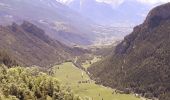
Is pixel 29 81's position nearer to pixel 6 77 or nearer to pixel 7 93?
pixel 6 77

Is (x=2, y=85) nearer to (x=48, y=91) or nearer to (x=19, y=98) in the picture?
(x=19, y=98)

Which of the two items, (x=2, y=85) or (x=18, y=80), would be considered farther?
(x=18, y=80)

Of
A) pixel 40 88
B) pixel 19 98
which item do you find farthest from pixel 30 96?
pixel 40 88

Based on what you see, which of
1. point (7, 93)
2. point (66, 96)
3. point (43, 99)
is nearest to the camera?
point (7, 93)

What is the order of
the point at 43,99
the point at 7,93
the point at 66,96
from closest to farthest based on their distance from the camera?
the point at 7,93
the point at 43,99
the point at 66,96

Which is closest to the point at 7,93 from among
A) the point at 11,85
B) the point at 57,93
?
the point at 11,85

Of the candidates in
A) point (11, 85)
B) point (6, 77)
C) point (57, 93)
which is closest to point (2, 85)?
point (11, 85)

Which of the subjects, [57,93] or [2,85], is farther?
[57,93]
